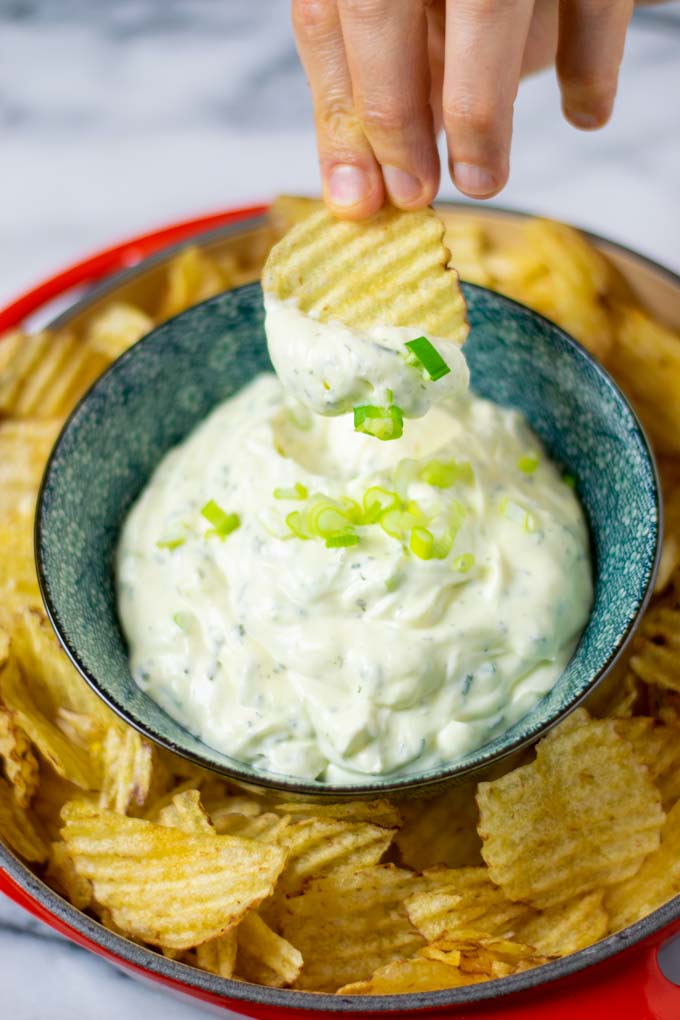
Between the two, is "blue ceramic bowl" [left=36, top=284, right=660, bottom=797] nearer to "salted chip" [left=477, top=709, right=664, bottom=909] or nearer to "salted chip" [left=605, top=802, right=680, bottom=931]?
"salted chip" [left=477, top=709, right=664, bottom=909]

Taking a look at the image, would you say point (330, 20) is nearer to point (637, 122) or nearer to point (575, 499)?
point (575, 499)

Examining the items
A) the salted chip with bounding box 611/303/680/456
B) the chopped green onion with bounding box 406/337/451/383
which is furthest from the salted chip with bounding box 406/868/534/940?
the salted chip with bounding box 611/303/680/456

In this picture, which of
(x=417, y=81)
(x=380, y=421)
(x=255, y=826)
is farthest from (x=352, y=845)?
(x=417, y=81)

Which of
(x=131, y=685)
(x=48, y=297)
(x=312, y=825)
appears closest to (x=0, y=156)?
(x=48, y=297)

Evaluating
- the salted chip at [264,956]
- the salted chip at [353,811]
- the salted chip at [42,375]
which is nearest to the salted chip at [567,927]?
the salted chip at [353,811]

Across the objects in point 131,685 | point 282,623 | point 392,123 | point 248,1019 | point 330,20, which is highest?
point 330,20

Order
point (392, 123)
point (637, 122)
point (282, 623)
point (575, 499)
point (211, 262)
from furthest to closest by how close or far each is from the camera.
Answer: point (637, 122) → point (211, 262) → point (575, 499) → point (282, 623) → point (392, 123)

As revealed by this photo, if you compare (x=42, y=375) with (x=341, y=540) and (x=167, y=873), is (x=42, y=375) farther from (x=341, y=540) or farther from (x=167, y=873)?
(x=167, y=873)
